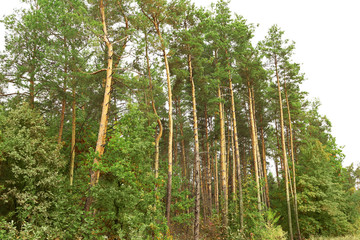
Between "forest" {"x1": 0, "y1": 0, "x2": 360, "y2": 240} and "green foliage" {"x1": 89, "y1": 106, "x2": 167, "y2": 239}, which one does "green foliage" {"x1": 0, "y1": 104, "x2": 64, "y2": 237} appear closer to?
"forest" {"x1": 0, "y1": 0, "x2": 360, "y2": 240}

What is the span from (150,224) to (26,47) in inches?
466

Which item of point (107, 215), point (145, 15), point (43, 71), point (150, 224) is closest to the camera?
point (107, 215)

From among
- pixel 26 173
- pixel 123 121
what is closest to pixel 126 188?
pixel 123 121

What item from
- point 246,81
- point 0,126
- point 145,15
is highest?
point 145,15

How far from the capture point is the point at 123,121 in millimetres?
9547

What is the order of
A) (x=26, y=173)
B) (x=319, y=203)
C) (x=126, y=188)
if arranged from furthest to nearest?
(x=319, y=203), (x=26, y=173), (x=126, y=188)

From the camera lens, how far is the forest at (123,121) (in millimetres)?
8703

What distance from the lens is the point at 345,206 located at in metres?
20.5

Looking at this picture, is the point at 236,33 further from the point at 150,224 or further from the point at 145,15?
the point at 150,224

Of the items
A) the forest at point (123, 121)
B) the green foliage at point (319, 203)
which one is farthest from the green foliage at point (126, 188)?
the green foliage at point (319, 203)

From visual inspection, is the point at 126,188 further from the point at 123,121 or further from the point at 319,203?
the point at 319,203

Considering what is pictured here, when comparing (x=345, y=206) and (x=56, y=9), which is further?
(x=345, y=206)

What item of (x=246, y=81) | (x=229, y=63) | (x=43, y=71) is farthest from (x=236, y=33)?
(x=43, y=71)

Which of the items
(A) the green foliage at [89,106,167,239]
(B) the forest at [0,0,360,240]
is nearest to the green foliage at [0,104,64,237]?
(B) the forest at [0,0,360,240]
